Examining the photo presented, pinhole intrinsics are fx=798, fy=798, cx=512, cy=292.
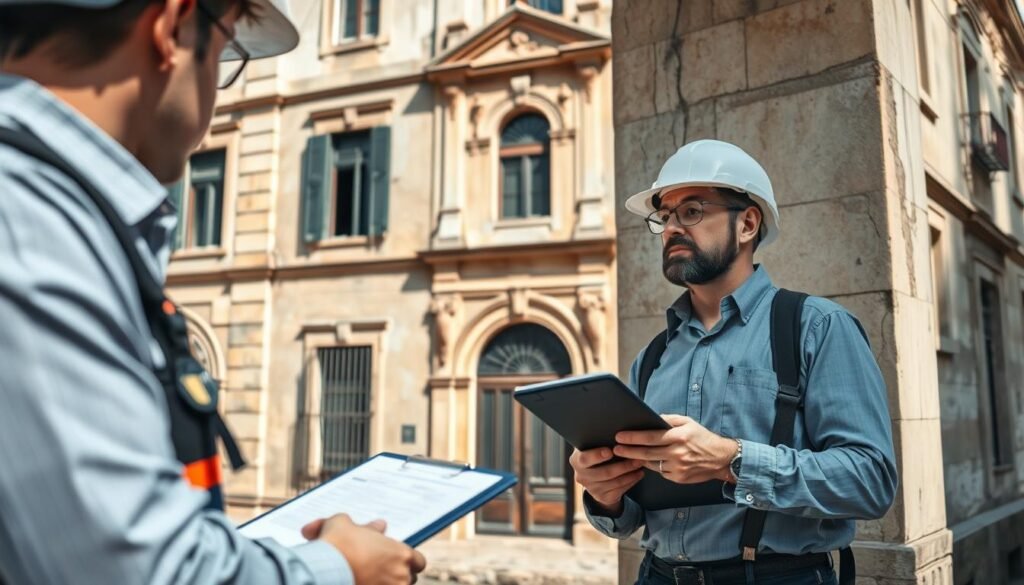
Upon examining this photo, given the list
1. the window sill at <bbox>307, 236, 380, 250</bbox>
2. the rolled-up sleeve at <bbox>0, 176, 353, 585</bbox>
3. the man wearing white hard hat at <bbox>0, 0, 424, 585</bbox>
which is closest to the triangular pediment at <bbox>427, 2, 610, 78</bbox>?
the window sill at <bbox>307, 236, 380, 250</bbox>

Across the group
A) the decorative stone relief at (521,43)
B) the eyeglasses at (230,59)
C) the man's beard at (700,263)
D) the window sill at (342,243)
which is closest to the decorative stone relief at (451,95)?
the decorative stone relief at (521,43)

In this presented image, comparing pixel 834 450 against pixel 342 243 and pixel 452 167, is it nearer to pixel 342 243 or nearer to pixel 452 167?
pixel 452 167

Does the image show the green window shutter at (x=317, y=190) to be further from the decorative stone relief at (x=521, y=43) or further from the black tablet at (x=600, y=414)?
the black tablet at (x=600, y=414)

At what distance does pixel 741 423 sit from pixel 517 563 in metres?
10.1

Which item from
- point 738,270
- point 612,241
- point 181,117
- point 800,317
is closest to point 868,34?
point 738,270

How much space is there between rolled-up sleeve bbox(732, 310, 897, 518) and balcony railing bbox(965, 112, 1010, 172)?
22.9 ft

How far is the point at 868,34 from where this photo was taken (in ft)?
10.8

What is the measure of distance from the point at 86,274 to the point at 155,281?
4.9 inches

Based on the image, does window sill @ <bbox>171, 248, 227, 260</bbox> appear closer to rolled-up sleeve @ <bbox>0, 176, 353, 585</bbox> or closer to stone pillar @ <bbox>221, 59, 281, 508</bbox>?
stone pillar @ <bbox>221, 59, 281, 508</bbox>

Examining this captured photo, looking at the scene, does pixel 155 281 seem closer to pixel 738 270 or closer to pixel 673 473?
pixel 673 473

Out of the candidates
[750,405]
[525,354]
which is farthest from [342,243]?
[750,405]

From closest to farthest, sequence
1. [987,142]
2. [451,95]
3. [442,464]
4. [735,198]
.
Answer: [442,464]
[735,198]
[987,142]
[451,95]

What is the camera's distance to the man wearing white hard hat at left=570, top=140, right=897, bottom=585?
77.7 inches

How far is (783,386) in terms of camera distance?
2123 millimetres
